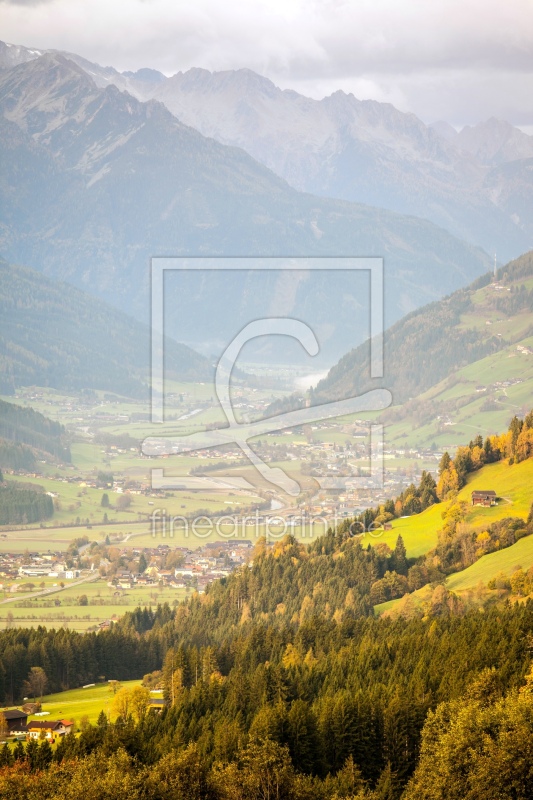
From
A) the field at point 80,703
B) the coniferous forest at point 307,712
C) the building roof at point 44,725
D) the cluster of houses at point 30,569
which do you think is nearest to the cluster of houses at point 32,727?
the building roof at point 44,725

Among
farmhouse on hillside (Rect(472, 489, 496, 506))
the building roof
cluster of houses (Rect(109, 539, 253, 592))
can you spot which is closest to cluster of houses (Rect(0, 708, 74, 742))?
the building roof

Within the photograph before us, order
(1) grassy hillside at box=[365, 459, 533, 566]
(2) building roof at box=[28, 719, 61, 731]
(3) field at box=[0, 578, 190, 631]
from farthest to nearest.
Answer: (3) field at box=[0, 578, 190, 631] → (1) grassy hillside at box=[365, 459, 533, 566] → (2) building roof at box=[28, 719, 61, 731]

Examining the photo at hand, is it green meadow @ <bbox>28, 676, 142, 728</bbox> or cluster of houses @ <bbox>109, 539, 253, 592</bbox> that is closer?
green meadow @ <bbox>28, 676, 142, 728</bbox>

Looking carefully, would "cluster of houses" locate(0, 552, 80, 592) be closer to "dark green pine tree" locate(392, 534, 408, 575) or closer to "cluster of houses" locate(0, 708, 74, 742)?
"dark green pine tree" locate(392, 534, 408, 575)

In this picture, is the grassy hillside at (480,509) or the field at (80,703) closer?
the field at (80,703)

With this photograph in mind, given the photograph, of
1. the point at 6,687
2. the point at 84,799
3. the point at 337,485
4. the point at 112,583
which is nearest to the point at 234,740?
the point at 84,799

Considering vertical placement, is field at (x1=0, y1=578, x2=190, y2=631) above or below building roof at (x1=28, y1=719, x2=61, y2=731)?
below

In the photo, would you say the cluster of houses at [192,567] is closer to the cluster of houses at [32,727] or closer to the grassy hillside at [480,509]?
the grassy hillside at [480,509]

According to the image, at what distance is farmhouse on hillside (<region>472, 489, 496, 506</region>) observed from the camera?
11150 centimetres

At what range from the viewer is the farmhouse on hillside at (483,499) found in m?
112

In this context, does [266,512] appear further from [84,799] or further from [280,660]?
[84,799]

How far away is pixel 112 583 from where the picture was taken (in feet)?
480

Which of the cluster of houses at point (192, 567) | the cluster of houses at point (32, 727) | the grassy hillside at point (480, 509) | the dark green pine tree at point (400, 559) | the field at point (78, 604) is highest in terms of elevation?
the grassy hillside at point (480, 509)

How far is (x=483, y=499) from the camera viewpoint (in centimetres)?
11175
